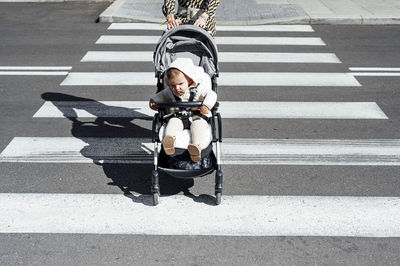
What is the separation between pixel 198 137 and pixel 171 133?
0.27 meters

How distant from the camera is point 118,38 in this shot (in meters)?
12.8

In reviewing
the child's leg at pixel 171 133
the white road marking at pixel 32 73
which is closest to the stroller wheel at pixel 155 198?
the child's leg at pixel 171 133

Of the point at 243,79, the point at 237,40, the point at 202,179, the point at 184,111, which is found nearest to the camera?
the point at 184,111

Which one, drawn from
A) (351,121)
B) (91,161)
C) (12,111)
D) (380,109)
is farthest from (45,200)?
(380,109)

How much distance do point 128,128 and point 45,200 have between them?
2218mm

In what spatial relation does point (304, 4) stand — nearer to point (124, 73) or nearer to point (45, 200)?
point (124, 73)

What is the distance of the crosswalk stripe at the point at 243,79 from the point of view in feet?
31.9

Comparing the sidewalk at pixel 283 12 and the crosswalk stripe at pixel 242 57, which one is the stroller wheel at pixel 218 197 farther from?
the sidewalk at pixel 283 12

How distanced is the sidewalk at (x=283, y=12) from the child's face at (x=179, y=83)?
863 centimetres

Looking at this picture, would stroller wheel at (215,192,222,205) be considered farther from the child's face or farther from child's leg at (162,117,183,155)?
the child's face

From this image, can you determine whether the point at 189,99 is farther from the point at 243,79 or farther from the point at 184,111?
the point at 243,79

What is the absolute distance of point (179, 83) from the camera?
571cm

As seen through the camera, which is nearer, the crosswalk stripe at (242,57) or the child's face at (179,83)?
the child's face at (179,83)

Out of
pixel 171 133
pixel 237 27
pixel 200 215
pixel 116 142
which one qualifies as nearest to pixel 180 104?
pixel 171 133
